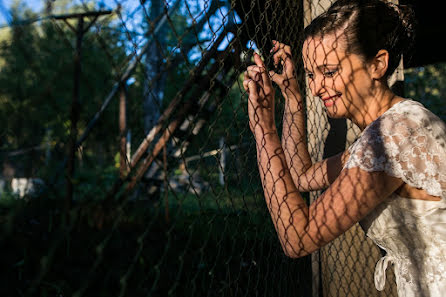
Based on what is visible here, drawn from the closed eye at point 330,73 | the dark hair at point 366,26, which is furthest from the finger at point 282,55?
the closed eye at point 330,73

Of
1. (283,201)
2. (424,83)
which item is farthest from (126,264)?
(424,83)

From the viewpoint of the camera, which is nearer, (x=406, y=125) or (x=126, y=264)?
(x=406, y=125)

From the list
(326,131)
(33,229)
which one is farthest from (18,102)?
(33,229)

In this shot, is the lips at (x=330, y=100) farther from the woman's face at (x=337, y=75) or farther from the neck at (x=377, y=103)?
the neck at (x=377, y=103)

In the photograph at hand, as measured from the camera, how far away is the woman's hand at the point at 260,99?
1.07 metres

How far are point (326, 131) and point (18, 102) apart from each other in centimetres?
175

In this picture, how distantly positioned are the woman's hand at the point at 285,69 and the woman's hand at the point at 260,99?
298 mm

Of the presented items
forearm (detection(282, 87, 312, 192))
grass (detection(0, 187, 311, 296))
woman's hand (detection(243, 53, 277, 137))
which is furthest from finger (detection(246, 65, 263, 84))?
grass (detection(0, 187, 311, 296))

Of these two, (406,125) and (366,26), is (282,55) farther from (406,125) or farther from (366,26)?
(406,125)

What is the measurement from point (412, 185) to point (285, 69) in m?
0.67

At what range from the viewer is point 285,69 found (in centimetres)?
136

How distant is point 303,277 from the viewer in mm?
2299

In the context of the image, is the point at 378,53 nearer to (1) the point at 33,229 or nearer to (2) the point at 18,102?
(2) the point at 18,102

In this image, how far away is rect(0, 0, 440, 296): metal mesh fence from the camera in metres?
0.67
